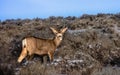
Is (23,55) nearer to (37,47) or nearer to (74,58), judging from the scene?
(37,47)

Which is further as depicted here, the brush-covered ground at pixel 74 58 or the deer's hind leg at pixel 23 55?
the deer's hind leg at pixel 23 55

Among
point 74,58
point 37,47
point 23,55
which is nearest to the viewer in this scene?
point 23,55

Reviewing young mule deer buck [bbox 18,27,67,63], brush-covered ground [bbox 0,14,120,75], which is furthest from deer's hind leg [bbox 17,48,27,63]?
brush-covered ground [bbox 0,14,120,75]

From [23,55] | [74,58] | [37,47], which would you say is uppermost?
[37,47]

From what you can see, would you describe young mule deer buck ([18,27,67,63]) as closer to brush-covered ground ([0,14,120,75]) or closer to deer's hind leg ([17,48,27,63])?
deer's hind leg ([17,48,27,63])

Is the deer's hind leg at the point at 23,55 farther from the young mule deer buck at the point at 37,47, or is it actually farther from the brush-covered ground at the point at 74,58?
the brush-covered ground at the point at 74,58

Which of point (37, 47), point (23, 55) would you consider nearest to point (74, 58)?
point (37, 47)

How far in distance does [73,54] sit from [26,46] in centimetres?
237

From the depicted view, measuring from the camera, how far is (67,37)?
22.0 metres

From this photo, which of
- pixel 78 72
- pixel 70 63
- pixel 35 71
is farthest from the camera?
pixel 70 63

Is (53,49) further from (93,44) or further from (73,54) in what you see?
(93,44)

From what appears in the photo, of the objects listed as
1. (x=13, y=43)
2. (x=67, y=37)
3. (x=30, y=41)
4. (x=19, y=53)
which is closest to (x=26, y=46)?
(x=30, y=41)

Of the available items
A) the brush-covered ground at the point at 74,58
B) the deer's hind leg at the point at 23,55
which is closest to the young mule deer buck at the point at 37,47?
the deer's hind leg at the point at 23,55

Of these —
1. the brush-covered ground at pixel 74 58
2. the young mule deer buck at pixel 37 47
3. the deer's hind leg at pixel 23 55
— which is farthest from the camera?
the young mule deer buck at pixel 37 47
